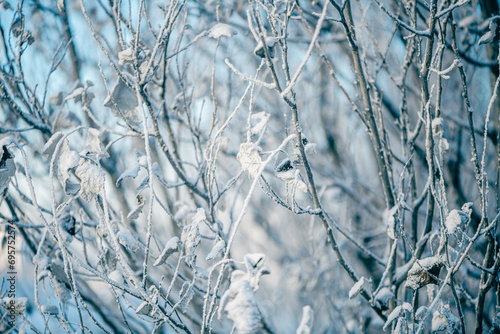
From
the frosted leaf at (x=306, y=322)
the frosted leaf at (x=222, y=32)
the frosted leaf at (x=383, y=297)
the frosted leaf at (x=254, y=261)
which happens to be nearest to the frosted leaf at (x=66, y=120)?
the frosted leaf at (x=222, y=32)

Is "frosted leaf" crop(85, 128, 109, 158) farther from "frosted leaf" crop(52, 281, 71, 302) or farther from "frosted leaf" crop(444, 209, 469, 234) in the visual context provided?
"frosted leaf" crop(444, 209, 469, 234)

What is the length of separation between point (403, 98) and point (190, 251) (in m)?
1.23

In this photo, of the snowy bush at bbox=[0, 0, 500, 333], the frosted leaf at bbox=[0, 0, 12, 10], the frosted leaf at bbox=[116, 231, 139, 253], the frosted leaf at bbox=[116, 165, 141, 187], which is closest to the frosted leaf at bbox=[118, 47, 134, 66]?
the snowy bush at bbox=[0, 0, 500, 333]

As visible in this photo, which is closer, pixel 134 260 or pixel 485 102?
pixel 134 260

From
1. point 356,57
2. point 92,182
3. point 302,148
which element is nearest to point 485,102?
point 356,57

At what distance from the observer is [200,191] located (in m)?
1.55

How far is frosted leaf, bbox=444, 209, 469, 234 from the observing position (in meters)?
1.10

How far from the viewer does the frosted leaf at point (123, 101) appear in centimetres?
122

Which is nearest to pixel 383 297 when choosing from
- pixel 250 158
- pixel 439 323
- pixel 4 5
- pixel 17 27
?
pixel 439 323

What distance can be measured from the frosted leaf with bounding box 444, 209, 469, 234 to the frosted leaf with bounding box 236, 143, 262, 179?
677 millimetres

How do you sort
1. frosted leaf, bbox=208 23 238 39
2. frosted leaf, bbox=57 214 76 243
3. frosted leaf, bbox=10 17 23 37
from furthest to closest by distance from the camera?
frosted leaf, bbox=10 17 23 37 → frosted leaf, bbox=57 214 76 243 → frosted leaf, bbox=208 23 238 39

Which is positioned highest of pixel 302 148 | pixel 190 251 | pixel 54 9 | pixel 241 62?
pixel 54 9

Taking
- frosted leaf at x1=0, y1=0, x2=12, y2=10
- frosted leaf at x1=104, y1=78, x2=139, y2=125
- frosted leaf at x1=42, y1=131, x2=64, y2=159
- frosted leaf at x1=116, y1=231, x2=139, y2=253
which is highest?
frosted leaf at x1=0, y1=0, x2=12, y2=10

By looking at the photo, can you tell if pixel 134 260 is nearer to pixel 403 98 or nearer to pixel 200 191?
pixel 200 191
